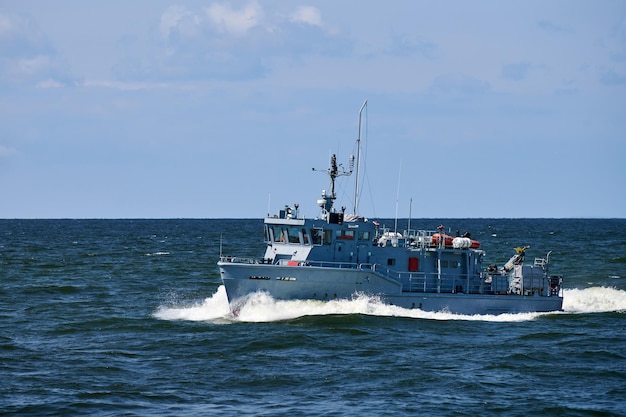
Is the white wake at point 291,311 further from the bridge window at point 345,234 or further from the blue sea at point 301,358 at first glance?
the bridge window at point 345,234

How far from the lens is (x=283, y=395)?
25.9 metres

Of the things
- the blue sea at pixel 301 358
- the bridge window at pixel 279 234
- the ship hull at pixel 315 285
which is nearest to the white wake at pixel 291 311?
the blue sea at pixel 301 358

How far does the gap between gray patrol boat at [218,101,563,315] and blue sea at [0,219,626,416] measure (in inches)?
23.9

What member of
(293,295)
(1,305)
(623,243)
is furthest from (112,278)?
(623,243)

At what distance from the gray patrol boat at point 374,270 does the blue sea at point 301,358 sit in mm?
607

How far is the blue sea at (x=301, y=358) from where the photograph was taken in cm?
2514

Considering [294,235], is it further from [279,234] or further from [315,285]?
[315,285]

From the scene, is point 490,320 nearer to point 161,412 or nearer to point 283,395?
point 283,395

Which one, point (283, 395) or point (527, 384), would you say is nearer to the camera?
point (283, 395)

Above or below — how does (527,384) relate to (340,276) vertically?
below

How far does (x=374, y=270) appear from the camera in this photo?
37.2 meters

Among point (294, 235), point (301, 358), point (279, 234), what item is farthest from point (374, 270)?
point (301, 358)

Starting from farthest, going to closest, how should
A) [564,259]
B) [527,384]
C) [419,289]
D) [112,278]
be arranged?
[564,259], [112,278], [419,289], [527,384]

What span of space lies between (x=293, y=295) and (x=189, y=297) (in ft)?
43.8
